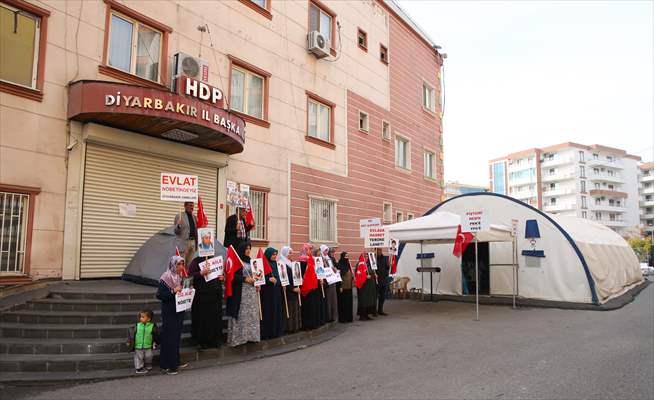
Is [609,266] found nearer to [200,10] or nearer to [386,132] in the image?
[386,132]

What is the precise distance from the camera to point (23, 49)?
417 inches

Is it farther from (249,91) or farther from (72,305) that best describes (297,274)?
(249,91)

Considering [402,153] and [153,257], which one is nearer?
[153,257]

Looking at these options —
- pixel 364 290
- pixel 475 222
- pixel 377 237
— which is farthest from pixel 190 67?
pixel 475 222

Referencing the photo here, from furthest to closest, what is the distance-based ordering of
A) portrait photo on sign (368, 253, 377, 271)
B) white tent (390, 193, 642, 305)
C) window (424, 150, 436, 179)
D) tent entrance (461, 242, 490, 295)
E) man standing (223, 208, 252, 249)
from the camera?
window (424, 150, 436, 179)
tent entrance (461, 242, 490, 295)
white tent (390, 193, 642, 305)
portrait photo on sign (368, 253, 377, 271)
man standing (223, 208, 252, 249)

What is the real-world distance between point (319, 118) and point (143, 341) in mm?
13085

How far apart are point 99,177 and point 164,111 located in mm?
2231

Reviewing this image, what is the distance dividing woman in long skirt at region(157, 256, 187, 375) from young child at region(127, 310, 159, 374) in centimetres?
16

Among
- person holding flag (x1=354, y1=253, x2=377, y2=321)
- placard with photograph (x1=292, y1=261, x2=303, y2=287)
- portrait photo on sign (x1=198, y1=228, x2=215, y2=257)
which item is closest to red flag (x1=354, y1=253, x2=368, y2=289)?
person holding flag (x1=354, y1=253, x2=377, y2=321)

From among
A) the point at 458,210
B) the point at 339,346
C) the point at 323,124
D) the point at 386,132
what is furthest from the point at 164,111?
→ the point at 386,132

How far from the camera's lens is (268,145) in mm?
16469

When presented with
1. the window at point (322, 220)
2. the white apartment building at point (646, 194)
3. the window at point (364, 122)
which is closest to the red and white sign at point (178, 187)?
the window at point (322, 220)

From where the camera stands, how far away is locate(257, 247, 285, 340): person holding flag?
983cm

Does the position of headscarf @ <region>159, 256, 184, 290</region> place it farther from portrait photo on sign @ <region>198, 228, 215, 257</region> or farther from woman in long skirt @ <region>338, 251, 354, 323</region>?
woman in long skirt @ <region>338, 251, 354, 323</region>
